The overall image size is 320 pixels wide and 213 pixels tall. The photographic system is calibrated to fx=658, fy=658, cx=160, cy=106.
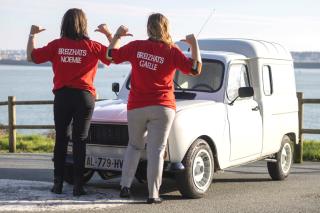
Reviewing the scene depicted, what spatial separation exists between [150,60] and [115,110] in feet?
3.33

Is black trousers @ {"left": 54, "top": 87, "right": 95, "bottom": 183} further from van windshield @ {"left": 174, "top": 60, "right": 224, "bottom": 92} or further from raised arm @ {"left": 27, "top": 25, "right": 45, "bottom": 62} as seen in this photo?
van windshield @ {"left": 174, "top": 60, "right": 224, "bottom": 92}

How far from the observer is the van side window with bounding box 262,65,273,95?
964 cm

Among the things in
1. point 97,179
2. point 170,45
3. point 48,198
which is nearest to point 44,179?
point 97,179

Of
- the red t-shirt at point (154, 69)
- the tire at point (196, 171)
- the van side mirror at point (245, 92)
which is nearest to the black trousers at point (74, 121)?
the red t-shirt at point (154, 69)

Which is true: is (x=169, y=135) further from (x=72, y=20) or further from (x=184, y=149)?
(x=72, y=20)

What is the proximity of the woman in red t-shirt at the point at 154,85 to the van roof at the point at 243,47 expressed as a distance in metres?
2.34

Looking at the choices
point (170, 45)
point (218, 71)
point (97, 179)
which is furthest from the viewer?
point (97, 179)

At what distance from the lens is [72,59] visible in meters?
7.54

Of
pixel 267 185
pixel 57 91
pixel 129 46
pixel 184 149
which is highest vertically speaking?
pixel 129 46

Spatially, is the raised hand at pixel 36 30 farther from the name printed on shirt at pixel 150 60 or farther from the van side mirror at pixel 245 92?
the van side mirror at pixel 245 92

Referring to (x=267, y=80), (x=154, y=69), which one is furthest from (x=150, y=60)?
(x=267, y=80)

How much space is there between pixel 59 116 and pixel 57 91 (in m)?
0.29

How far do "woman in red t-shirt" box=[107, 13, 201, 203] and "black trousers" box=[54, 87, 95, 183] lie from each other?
0.54m

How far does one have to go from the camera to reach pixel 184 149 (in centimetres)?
758
